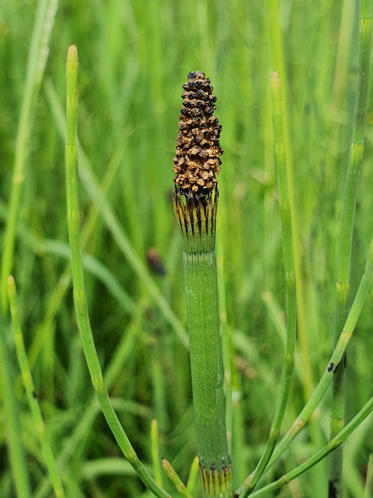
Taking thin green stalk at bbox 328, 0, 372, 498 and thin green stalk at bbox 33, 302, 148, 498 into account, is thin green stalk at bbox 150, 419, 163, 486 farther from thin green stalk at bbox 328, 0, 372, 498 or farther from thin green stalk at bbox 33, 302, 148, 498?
→ thin green stalk at bbox 33, 302, 148, 498

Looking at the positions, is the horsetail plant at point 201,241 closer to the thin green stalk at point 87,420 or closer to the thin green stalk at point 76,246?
the thin green stalk at point 76,246

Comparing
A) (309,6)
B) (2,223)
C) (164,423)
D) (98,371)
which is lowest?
(164,423)

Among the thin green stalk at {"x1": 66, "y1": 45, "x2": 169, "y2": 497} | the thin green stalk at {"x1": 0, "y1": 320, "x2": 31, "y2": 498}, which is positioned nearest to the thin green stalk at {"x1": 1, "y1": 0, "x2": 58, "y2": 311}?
the thin green stalk at {"x1": 0, "y1": 320, "x2": 31, "y2": 498}

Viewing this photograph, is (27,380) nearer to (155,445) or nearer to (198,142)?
(155,445)

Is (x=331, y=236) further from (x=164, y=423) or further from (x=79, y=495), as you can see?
(x=79, y=495)

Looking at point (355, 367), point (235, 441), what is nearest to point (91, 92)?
point (355, 367)

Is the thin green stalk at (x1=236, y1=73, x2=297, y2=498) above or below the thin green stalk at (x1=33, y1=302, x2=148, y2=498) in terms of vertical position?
above
